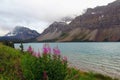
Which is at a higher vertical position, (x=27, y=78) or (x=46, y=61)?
(x=46, y=61)

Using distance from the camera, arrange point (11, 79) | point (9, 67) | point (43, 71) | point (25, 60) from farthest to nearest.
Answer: point (9, 67) < point (11, 79) < point (25, 60) < point (43, 71)

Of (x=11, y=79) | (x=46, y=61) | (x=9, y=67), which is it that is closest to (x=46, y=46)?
(x=46, y=61)

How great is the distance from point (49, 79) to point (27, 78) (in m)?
1.27

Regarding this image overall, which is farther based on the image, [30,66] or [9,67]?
[9,67]

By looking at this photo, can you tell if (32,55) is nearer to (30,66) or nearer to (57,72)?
(30,66)

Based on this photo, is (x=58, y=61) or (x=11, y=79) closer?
(x=58, y=61)

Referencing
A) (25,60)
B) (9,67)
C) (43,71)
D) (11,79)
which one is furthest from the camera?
(9,67)

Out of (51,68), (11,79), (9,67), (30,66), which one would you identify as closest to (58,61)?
(51,68)

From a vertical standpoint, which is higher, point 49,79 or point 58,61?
point 58,61

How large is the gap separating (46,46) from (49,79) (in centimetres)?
166

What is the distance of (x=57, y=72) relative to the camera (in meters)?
13.1

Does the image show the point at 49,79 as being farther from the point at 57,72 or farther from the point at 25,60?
the point at 25,60

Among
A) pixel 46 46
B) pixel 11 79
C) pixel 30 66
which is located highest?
pixel 46 46

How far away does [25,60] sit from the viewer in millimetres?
13797
